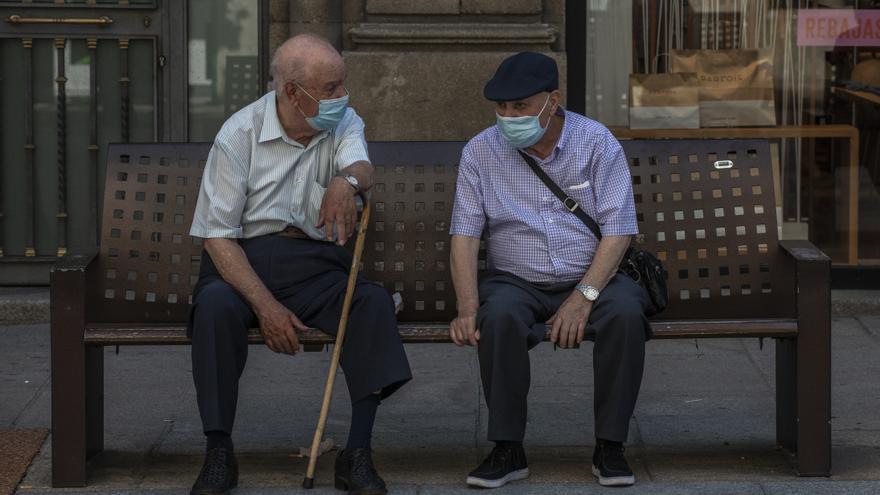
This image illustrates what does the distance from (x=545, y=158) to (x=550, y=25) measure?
294cm

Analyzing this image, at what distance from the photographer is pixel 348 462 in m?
5.02

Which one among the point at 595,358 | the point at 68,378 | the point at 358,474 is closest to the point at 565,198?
the point at 595,358

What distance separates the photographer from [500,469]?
16.6ft

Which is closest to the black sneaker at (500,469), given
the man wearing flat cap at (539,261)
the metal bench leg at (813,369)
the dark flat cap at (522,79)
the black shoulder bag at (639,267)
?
the man wearing flat cap at (539,261)

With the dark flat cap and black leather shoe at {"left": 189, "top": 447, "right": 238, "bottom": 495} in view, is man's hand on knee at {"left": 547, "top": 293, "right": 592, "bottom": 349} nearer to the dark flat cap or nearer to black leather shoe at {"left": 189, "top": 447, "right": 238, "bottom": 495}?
the dark flat cap

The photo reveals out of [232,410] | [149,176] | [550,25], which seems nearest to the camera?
[232,410]

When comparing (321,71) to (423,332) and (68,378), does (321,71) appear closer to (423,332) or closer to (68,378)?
(423,332)

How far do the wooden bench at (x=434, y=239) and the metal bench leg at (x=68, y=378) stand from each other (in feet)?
0.47

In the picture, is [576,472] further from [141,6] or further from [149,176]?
[141,6]

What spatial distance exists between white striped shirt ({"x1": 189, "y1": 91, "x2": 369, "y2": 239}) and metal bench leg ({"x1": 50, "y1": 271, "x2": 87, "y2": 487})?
45cm

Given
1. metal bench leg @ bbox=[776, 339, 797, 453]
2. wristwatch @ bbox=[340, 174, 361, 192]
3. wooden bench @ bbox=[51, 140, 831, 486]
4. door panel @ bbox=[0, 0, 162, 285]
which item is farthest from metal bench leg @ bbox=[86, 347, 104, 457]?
door panel @ bbox=[0, 0, 162, 285]

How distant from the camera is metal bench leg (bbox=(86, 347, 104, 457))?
5.23 m

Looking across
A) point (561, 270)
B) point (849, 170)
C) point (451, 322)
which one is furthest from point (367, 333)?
point (849, 170)

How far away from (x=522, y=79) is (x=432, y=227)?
719mm
